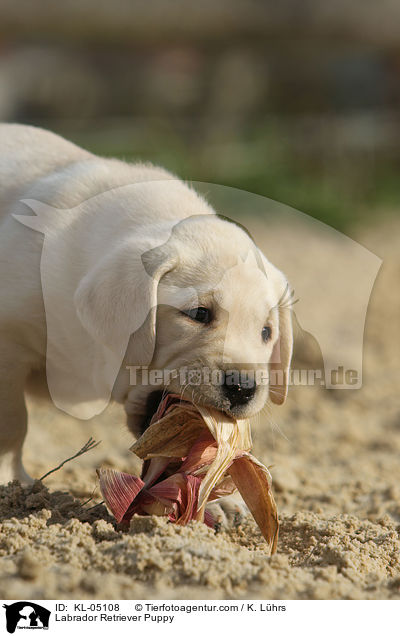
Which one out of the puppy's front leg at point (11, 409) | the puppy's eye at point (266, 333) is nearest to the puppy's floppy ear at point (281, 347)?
the puppy's eye at point (266, 333)

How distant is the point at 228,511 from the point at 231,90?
16.0 metres

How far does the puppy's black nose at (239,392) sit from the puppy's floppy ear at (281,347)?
550 millimetres

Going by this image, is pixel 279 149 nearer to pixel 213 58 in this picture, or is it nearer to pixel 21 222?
pixel 213 58

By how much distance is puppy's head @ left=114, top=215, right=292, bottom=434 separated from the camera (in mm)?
3490

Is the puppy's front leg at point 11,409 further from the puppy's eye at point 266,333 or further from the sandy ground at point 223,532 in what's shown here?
the puppy's eye at point 266,333

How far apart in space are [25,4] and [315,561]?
987 centimetres

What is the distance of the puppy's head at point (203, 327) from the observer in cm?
349

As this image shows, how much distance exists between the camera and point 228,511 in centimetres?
393

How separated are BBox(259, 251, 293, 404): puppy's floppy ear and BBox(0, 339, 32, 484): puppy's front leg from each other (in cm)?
122

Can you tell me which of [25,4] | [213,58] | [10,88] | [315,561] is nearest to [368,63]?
[213,58]

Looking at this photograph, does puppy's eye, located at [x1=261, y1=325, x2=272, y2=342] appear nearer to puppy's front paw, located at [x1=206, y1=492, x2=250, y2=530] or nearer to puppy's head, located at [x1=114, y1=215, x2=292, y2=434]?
puppy's head, located at [x1=114, y1=215, x2=292, y2=434]

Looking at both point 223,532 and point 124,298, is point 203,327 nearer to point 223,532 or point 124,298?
point 124,298

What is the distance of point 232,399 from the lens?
11.4 feet
